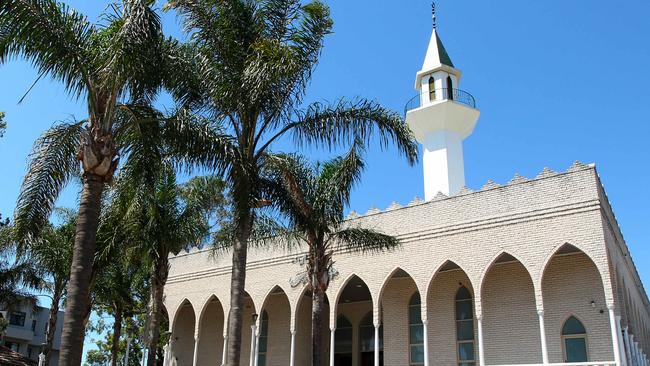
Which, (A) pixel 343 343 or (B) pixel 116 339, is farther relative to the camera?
(A) pixel 343 343

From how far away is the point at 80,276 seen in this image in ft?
31.4

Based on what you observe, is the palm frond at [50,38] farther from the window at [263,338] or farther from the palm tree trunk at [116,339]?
the window at [263,338]

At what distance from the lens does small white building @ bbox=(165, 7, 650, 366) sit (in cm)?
1845

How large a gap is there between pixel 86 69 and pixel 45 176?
2368mm

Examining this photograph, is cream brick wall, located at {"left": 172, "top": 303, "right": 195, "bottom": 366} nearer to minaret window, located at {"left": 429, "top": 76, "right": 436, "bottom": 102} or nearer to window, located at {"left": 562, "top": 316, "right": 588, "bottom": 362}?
minaret window, located at {"left": 429, "top": 76, "right": 436, "bottom": 102}

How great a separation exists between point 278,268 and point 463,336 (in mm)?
7969

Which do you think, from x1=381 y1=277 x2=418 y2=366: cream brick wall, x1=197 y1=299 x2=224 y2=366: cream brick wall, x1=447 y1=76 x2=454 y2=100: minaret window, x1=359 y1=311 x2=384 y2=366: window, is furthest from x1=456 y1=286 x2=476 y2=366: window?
x1=197 y1=299 x2=224 y2=366: cream brick wall

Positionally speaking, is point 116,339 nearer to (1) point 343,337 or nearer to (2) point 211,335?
(2) point 211,335

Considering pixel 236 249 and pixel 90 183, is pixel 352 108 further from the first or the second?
pixel 90 183

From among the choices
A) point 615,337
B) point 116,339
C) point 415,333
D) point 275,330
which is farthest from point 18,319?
point 615,337

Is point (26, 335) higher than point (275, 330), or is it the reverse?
point (26, 335)

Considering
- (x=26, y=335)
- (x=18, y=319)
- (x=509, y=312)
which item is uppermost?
(x=18, y=319)

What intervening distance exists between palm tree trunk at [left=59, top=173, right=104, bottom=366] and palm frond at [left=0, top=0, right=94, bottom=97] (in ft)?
6.19

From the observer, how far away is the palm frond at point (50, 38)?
9.81 metres
